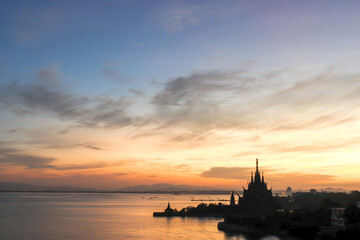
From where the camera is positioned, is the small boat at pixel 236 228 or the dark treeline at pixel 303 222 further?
the small boat at pixel 236 228

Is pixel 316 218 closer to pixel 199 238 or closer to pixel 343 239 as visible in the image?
pixel 199 238

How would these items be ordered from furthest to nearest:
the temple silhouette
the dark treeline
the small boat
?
1. the temple silhouette
2. the small boat
3. the dark treeline

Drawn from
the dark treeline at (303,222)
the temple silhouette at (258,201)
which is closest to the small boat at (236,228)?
the dark treeline at (303,222)

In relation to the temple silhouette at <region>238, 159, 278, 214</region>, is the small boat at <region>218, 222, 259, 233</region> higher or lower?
lower

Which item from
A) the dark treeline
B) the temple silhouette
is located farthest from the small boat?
the temple silhouette

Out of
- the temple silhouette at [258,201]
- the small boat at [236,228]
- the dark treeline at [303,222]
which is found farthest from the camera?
the temple silhouette at [258,201]

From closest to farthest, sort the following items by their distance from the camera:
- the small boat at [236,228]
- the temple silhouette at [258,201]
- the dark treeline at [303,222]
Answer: the dark treeline at [303,222]
the small boat at [236,228]
the temple silhouette at [258,201]

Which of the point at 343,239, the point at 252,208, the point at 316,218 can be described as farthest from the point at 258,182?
the point at 343,239

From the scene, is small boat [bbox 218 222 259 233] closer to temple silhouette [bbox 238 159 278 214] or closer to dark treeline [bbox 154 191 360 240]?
dark treeline [bbox 154 191 360 240]

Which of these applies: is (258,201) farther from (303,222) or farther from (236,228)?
(303,222)

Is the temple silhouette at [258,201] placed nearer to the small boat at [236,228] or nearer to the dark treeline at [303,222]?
the dark treeline at [303,222]

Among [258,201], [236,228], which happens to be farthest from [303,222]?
[258,201]

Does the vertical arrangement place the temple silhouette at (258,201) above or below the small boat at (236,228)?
above

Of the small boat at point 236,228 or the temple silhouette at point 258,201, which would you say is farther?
the temple silhouette at point 258,201
